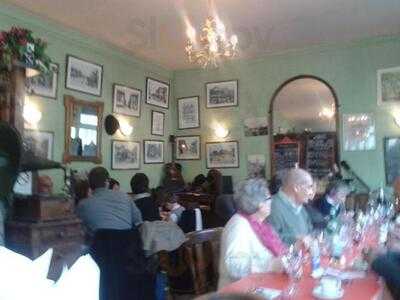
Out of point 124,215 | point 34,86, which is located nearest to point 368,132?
point 124,215

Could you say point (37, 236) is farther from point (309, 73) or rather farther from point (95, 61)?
point (309, 73)

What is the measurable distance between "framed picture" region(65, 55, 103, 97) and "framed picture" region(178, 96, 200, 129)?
2.26 metres

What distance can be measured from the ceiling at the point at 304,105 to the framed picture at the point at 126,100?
259 cm

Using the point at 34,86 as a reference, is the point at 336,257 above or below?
below

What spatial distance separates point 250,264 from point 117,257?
1459 mm

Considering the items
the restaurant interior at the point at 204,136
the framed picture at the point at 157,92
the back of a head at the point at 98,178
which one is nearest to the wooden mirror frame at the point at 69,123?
the restaurant interior at the point at 204,136

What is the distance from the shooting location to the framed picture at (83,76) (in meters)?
6.61

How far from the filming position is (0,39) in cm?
395

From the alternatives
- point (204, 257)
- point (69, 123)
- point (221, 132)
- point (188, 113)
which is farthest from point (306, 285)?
point (188, 113)

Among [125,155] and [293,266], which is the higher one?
[125,155]

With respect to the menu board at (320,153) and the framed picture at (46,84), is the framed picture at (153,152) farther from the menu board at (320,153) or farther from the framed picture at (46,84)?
the menu board at (320,153)

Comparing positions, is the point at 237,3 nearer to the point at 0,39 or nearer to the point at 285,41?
the point at 285,41

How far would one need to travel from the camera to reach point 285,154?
798cm

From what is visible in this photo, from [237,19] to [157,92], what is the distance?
290 cm
